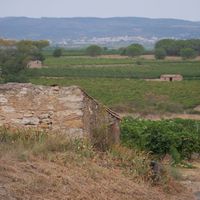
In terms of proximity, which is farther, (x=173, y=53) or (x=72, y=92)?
(x=173, y=53)

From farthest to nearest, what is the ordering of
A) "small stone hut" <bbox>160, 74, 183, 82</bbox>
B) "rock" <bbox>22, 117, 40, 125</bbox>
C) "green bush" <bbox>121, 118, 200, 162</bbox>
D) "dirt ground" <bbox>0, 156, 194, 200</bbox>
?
1. "small stone hut" <bbox>160, 74, 183, 82</bbox>
2. "green bush" <bbox>121, 118, 200, 162</bbox>
3. "rock" <bbox>22, 117, 40, 125</bbox>
4. "dirt ground" <bbox>0, 156, 194, 200</bbox>

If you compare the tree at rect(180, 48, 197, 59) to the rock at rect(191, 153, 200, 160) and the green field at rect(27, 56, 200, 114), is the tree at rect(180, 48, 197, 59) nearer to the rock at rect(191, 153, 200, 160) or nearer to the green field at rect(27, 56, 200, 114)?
the green field at rect(27, 56, 200, 114)

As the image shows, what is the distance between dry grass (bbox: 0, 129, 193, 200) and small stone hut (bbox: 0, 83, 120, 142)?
63 cm

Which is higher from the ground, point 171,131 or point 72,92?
point 72,92

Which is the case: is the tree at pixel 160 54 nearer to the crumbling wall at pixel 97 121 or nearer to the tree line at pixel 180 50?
the tree line at pixel 180 50

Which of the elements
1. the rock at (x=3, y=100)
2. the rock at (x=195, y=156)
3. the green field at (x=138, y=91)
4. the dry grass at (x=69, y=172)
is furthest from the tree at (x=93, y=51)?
the dry grass at (x=69, y=172)

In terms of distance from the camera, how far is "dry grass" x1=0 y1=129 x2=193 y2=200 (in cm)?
739

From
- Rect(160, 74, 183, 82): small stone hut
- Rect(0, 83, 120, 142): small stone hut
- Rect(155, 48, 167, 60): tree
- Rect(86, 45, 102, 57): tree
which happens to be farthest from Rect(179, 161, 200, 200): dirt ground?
Rect(86, 45, 102, 57): tree

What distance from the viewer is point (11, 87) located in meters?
11.0

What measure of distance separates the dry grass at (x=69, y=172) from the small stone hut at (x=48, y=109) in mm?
632

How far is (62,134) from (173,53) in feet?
444

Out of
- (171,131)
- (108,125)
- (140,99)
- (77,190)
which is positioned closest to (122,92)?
(140,99)

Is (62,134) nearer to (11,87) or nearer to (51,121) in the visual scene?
(51,121)

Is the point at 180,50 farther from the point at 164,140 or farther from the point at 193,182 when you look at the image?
the point at 193,182
